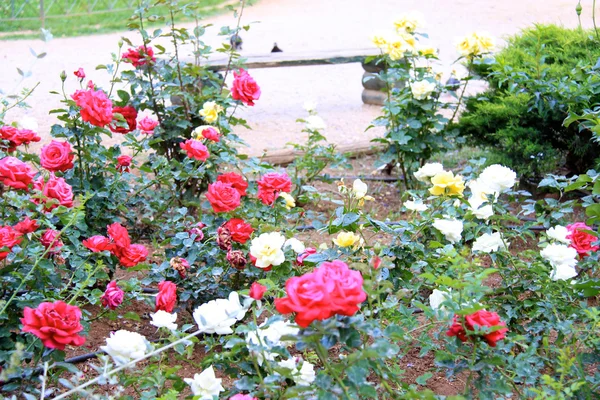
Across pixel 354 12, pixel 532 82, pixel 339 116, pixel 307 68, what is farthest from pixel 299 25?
pixel 532 82

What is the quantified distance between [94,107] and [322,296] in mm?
1536

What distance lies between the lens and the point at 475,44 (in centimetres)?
374

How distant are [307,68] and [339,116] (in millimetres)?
2120

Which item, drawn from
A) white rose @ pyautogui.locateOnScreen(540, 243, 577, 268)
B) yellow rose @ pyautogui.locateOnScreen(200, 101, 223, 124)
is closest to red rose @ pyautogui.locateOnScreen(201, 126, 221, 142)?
yellow rose @ pyautogui.locateOnScreen(200, 101, 223, 124)

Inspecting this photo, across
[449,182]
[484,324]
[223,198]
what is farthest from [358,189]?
[484,324]

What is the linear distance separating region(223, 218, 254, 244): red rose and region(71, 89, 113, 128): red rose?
2.04 feet

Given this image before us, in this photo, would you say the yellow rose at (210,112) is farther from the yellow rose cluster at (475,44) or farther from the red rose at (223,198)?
the yellow rose cluster at (475,44)

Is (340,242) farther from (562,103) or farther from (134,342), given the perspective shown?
(562,103)

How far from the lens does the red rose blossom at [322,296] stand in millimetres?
1290

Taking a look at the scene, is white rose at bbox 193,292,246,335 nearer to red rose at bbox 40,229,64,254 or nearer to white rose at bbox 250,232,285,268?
white rose at bbox 250,232,285,268

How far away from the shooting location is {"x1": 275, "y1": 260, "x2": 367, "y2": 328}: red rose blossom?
1.29m

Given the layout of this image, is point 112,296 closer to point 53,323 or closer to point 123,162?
point 53,323

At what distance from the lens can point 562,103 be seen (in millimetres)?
3615

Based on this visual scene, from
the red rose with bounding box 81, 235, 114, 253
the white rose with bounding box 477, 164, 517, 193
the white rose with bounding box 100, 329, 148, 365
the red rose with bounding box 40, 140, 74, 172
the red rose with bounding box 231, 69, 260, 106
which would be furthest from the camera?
the red rose with bounding box 231, 69, 260, 106
